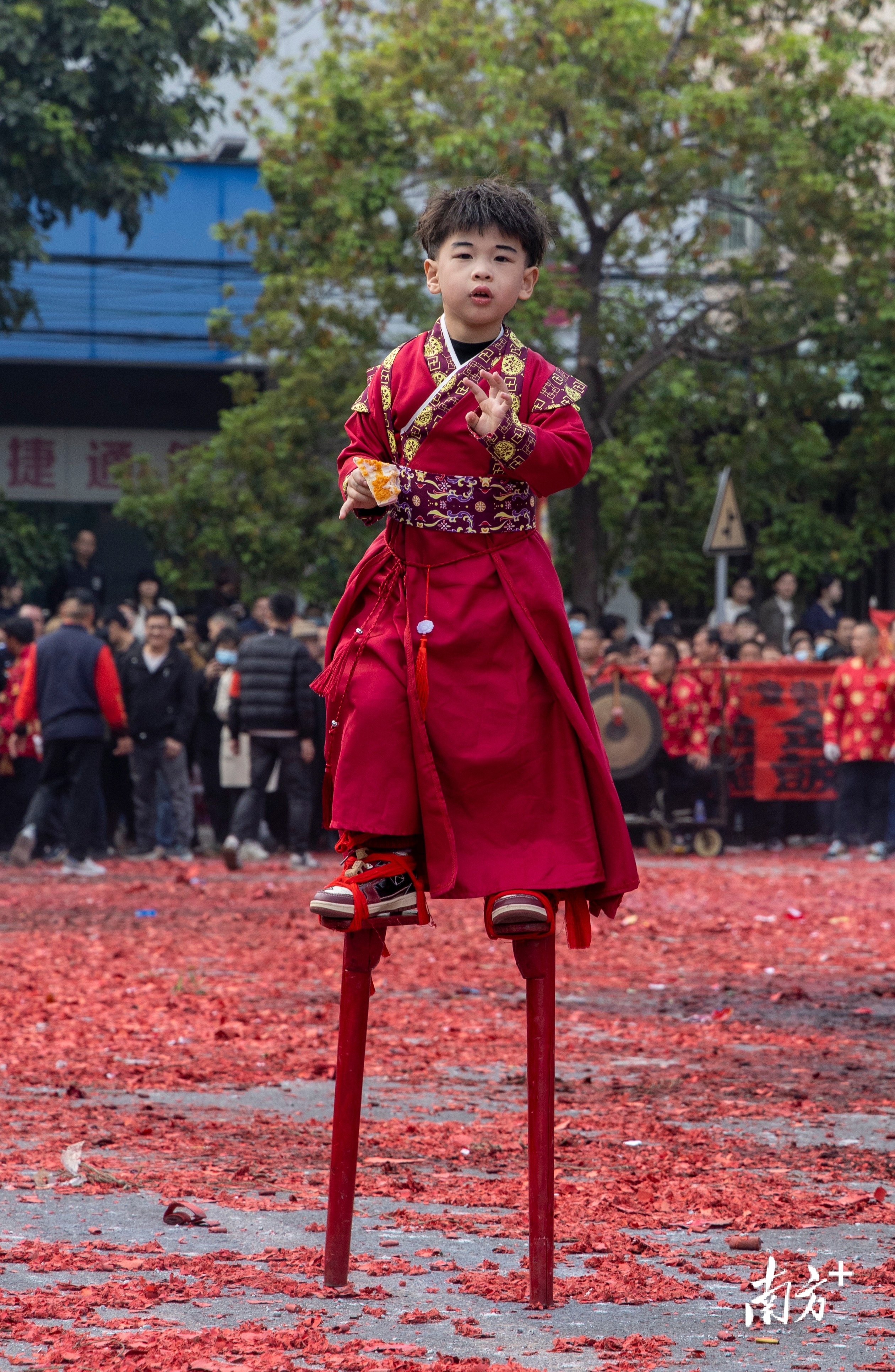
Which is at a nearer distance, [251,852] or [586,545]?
[251,852]

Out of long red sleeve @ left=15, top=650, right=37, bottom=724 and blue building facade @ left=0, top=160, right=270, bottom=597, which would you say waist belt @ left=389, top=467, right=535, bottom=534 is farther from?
blue building facade @ left=0, top=160, right=270, bottom=597

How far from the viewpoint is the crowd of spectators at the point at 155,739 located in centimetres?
1382

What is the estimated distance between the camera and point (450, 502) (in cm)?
384

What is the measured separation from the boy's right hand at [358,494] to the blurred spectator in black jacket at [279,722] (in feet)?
33.5

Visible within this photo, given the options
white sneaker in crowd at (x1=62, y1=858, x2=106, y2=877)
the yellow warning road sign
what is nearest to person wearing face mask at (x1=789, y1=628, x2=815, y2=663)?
the yellow warning road sign

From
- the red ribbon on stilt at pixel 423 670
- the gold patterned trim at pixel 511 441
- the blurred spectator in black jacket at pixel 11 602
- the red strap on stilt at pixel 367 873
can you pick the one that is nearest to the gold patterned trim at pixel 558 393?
the gold patterned trim at pixel 511 441

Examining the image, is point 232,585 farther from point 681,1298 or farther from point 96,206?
point 681,1298

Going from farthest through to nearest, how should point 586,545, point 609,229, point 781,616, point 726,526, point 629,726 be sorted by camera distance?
point 586,545, point 781,616, point 609,229, point 726,526, point 629,726

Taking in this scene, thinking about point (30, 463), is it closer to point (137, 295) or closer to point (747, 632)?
point (137, 295)

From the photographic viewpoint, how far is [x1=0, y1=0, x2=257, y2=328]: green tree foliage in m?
17.2

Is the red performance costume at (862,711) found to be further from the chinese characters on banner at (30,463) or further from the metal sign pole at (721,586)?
the chinese characters on banner at (30,463)

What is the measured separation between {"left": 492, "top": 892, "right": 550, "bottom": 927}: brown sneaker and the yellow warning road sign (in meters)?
13.2

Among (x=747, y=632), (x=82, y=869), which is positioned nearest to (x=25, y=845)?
(x=82, y=869)

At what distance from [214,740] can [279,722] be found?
70.5 inches
